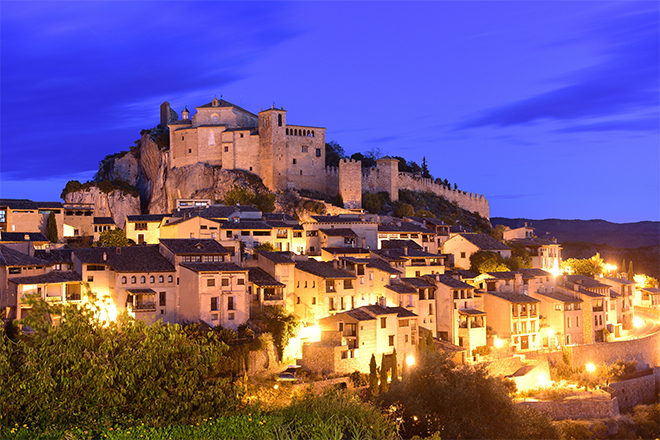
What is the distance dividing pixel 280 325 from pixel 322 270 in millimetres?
5756

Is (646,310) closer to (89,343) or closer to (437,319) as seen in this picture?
(437,319)

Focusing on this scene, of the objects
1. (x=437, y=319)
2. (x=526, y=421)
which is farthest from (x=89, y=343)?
(x=437, y=319)

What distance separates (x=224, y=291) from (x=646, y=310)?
39695mm

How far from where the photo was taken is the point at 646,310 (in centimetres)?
5662

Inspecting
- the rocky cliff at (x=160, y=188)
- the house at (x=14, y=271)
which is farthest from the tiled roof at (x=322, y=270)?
the rocky cliff at (x=160, y=188)

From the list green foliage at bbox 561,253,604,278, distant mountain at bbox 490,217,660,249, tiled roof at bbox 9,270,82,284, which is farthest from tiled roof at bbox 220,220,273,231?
distant mountain at bbox 490,217,660,249

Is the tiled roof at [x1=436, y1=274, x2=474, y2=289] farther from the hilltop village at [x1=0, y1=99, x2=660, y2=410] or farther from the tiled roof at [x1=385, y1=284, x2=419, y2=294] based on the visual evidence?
the tiled roof at [x1=385, y1=284, x2=419, y2=294]

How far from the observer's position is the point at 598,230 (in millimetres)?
122875

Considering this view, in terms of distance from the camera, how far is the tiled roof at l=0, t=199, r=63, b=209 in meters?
47.3

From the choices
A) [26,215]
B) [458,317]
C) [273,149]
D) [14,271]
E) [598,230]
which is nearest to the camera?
[14,271]

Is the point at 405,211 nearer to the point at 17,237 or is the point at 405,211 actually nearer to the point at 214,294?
the point at 214,294

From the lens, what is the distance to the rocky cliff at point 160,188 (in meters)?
63.6

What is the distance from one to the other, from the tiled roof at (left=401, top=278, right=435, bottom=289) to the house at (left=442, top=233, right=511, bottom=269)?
10.4 metres

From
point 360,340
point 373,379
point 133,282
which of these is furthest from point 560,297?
point 133,282
